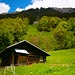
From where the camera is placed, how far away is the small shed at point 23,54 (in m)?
63.8

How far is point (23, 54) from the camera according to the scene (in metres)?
64.4

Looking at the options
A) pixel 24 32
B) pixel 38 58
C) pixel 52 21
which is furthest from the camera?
pixel 52 21

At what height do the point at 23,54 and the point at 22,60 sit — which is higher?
the point at 23,54

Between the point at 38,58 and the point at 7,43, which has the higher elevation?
the point at 7,43

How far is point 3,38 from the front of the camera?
115m

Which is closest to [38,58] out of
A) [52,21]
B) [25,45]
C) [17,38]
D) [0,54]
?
[25,45]

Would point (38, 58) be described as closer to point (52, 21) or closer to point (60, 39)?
point (60, 39)

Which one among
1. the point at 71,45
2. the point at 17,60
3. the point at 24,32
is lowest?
the point at 17,60

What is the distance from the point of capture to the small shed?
209 feet

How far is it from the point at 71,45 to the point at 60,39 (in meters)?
7.94

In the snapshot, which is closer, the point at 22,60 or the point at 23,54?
the point at 22,60

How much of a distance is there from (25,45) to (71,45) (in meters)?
57.7

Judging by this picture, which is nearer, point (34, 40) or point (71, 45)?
point (71, 45)

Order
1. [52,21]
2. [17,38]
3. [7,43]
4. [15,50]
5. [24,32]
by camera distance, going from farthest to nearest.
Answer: [52,21]
[24,32]
[17,38]
[7,43]
[15,50]
